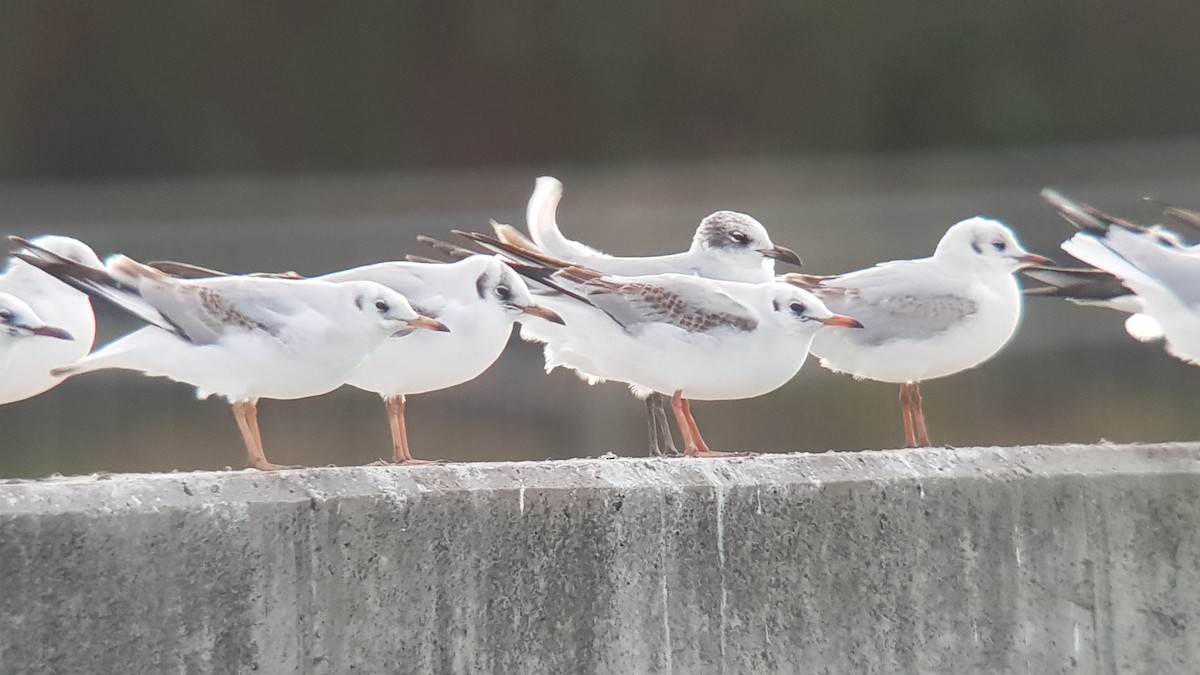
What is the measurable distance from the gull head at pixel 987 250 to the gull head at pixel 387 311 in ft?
6.86

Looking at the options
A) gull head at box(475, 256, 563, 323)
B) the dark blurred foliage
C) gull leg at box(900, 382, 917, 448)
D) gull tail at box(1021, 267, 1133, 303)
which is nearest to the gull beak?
gull head at box(475, 256, 563, 323)

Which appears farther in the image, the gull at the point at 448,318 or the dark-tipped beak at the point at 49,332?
the gull at the point at 448,318

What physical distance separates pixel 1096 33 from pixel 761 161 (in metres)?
4.47

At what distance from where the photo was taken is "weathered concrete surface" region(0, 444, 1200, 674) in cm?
461

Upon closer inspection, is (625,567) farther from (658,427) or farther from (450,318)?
(658,427)

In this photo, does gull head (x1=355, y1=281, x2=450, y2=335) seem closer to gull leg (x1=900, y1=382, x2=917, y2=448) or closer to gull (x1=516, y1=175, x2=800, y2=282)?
gull (x1=516, y1=175, x2=800, y2=282)

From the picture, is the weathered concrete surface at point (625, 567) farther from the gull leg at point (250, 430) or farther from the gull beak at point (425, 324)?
the gull beak at point (425, 324)

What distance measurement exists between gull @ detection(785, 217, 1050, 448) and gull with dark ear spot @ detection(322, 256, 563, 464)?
1.10 metres

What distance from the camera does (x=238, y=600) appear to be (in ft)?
15.3

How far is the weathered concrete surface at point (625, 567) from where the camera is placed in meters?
4.61

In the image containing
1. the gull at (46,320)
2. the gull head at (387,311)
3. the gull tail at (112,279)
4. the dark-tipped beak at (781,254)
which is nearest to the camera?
the gull tail at (112,279)

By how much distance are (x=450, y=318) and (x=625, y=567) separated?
125cm

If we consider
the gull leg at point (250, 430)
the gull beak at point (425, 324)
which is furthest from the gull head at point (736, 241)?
the gull leg at point (250, 430)

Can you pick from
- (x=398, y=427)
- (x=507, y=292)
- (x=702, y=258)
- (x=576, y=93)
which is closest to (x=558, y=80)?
(x=576, y=93)
